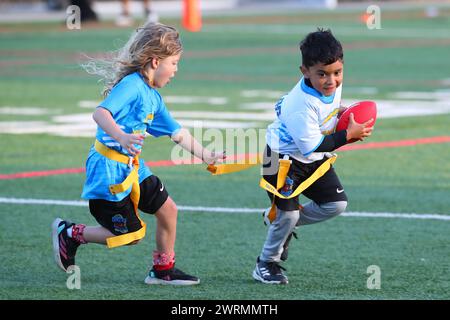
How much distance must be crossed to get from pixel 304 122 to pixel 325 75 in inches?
12.1

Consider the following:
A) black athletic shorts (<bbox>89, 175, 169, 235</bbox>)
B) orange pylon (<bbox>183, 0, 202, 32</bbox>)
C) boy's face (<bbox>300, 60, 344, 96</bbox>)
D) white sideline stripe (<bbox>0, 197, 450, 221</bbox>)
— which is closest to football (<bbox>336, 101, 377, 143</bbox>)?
boy's face (<bbox>300, 60, 344, 96</bbox>)

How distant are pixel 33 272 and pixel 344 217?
9.18 feet

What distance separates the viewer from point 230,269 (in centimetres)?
691

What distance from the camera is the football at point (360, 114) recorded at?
21.1 ft

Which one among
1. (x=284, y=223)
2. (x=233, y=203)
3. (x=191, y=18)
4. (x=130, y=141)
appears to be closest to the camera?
(x=130, y=141)

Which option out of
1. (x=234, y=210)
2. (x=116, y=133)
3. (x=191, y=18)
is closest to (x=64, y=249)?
(x=116, y=133)

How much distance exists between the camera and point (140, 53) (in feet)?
21.1

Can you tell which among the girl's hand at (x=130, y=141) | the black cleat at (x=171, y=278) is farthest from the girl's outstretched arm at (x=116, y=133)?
the black cleat at (x=171, y=278)

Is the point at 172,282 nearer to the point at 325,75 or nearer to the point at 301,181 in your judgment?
the point at 301,181

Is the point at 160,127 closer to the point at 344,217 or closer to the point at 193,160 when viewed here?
the point at 344,217

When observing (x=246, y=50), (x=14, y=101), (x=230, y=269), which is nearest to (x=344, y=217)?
(x=230, y=269)

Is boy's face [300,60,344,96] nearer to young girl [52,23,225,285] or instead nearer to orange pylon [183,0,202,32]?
young girl [52,23,225,285]

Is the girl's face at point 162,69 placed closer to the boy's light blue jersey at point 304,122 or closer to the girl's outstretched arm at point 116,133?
the girl's outstretched arm at point 116,133

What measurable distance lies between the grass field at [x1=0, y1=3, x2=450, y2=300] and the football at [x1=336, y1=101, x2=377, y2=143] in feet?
3.13
